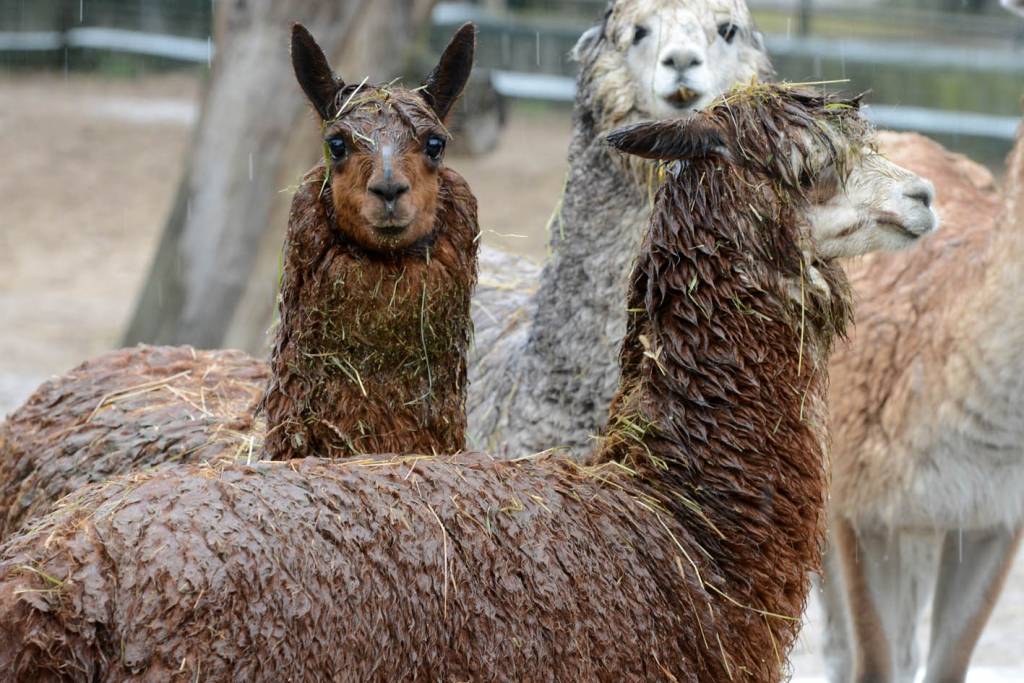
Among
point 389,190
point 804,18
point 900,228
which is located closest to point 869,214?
point 900,228

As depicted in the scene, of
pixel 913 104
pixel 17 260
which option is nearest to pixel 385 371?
pixel 17 260

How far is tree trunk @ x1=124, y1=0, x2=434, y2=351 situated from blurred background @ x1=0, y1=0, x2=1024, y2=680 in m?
0.01

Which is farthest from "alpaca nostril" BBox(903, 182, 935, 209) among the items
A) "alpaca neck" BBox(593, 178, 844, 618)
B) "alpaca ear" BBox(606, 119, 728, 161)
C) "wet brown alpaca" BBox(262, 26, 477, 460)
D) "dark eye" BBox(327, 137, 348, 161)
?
"dark eye" BBox(327, 137, 348, 161)

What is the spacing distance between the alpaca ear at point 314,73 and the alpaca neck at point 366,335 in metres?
0.18

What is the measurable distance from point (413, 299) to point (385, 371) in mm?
185

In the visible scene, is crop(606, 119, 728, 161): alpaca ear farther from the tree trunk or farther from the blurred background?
the tree trunk

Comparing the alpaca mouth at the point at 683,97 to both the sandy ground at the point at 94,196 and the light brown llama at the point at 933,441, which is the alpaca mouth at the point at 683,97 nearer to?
the light brown llama at the point at 933,441

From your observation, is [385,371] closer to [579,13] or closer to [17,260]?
[17,260]

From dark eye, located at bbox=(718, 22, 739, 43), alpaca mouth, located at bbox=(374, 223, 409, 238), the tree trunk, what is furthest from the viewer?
the tree trunk

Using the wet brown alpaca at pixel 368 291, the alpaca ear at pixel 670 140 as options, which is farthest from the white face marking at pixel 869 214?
the wet brown alpaca at pixel 368 291

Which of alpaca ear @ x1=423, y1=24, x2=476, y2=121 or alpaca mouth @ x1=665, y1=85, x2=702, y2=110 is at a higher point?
alpaca ear @ x1=423, y1=24, x2=476, y2=121

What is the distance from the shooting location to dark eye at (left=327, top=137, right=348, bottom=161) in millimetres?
3383

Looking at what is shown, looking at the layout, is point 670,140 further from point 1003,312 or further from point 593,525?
point 1003,312

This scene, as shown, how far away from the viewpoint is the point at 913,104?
1548 centimetres
